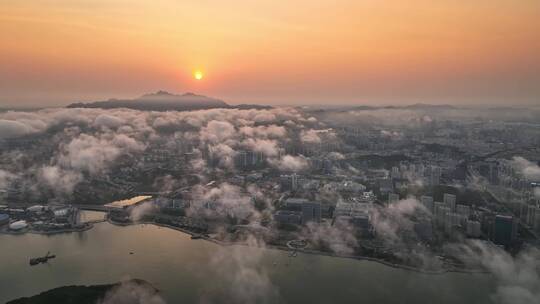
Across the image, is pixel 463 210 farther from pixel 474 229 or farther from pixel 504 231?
pixel 504 231

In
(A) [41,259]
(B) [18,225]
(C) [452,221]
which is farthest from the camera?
(B) [18,225]

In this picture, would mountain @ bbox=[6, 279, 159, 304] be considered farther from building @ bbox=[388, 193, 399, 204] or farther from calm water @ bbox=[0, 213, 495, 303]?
building @ bbox=[388, 193, 399, 204]

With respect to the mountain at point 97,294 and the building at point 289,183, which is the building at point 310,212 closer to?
the building at point 289,183

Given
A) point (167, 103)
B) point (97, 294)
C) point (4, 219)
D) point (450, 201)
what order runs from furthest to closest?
1. point (167, 103)
2. point (450, 201)
3. point (4, 219)
4. point (97, 294)

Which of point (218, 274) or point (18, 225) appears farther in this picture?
point (18, 225)


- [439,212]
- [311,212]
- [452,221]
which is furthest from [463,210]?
[311,212]

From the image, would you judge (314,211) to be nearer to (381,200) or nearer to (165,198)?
(381,200)

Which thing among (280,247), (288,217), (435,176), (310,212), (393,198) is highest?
(435,176)
